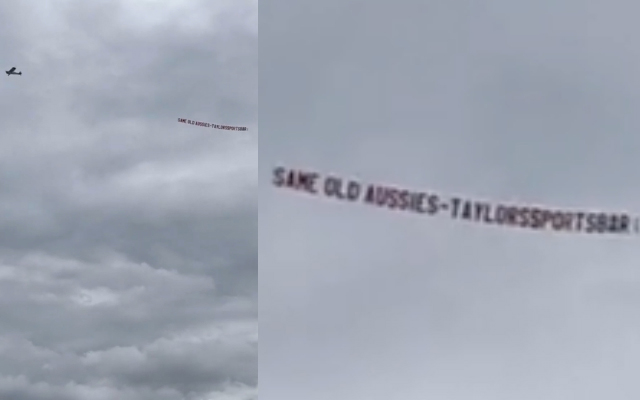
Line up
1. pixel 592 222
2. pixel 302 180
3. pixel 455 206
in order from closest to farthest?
pixel 302 180
pixel 455 206
pixel 592 222

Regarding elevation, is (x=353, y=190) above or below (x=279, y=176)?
below

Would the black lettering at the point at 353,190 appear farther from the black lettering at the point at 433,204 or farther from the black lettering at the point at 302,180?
the black lettering at the point at 433,204

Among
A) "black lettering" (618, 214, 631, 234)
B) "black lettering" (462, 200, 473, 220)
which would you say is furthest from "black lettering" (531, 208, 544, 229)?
"black lettering" (618, 214, 631, 234)

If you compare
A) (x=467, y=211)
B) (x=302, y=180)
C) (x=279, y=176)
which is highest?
(x=279, y=176)

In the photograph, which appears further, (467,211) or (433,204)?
(467,211)

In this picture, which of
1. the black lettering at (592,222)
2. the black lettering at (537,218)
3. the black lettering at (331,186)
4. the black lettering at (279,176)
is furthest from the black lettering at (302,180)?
the black lettering at (592,222)

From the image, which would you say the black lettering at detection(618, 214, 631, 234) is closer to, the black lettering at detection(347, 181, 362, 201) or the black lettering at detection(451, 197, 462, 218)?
the black lettering at detection(451, 197, 462, 218)

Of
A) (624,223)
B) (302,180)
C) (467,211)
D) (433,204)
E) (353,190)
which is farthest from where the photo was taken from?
(624,223)

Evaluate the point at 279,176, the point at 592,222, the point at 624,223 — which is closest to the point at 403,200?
the point at 279,176

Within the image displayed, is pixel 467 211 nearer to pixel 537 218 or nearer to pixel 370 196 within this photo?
pixel 537 218

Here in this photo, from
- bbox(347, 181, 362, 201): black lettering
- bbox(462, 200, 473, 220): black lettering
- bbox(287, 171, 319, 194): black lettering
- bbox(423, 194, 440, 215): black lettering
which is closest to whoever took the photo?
bbox(287, 171, 319, 194): black lettering

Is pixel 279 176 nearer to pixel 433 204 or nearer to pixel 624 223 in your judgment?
pixel 433 204
